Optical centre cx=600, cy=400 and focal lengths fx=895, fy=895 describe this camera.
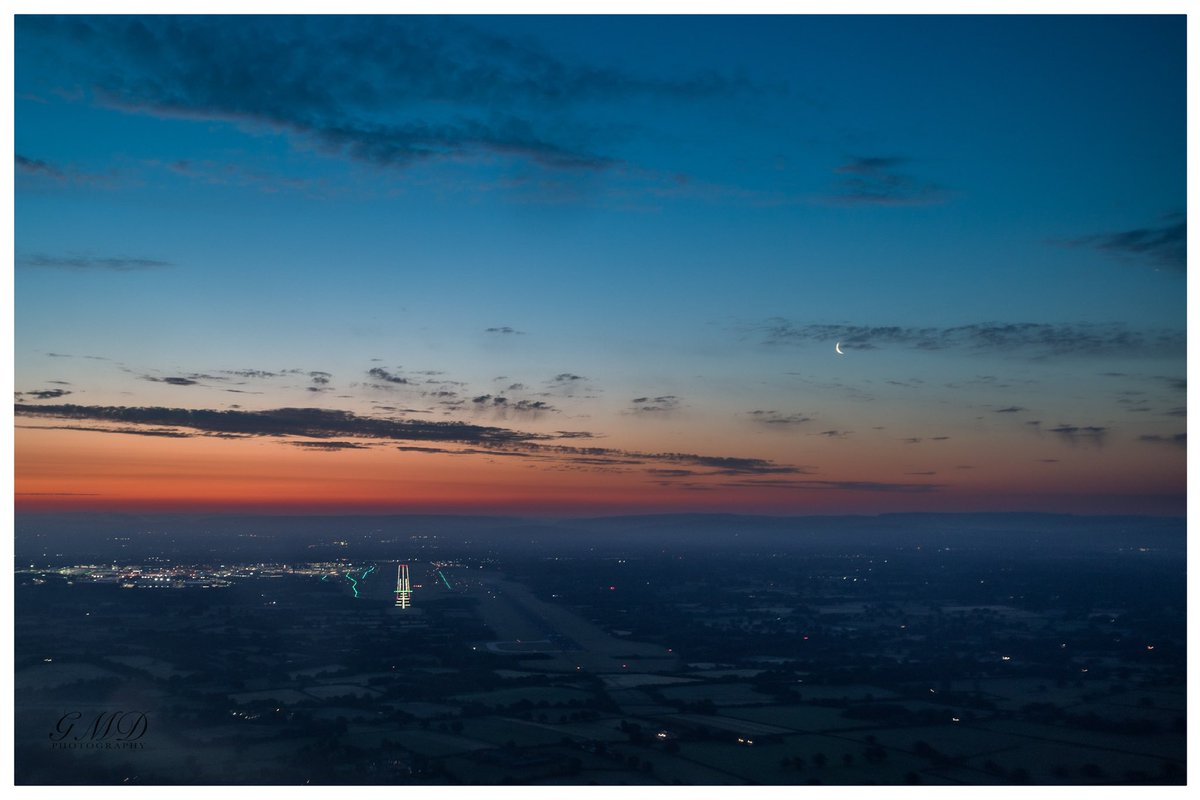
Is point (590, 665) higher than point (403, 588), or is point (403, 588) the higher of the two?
point (590, 665)

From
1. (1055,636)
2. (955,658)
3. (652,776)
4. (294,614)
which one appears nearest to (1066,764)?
(652,776)

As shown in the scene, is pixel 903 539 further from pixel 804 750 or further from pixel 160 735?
pixel 160 735

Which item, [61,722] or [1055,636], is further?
[1055,636]

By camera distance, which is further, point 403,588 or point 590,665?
point 403,588

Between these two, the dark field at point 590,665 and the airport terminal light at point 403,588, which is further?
the airport terminal light at point 403,588
